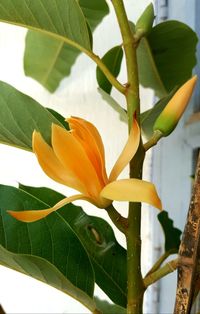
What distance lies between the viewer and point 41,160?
313 millimetres

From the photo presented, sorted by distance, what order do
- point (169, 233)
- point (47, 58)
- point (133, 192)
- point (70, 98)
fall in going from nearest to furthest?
point (133, 192), point (169, 233), point (47, 58), point (70, 98)

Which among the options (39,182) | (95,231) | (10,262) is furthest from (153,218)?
(10,262)

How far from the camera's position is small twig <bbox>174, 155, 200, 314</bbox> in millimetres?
275

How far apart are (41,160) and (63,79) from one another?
53 cm

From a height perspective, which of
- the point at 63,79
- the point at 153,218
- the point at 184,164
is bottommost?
the point at 153,218

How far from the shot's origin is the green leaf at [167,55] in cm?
59

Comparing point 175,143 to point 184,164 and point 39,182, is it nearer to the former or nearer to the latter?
point 184,164

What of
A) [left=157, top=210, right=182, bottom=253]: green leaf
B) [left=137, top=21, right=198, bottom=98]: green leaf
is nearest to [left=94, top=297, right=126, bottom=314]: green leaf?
[left=157, top=210, right=182, bottom=253]: green leaf

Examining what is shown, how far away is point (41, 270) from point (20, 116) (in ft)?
0.47

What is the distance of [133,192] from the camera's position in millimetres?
280

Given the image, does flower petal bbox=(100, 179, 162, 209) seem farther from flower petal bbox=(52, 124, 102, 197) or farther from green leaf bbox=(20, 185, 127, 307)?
green leaf bbox=(20, 185, 127, 307)

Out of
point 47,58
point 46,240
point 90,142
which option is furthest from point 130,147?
point 47,58

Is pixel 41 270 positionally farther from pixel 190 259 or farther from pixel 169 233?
pixel 169 233

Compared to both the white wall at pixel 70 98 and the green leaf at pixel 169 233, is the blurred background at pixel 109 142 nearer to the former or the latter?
the white wall at pixel 70 98
